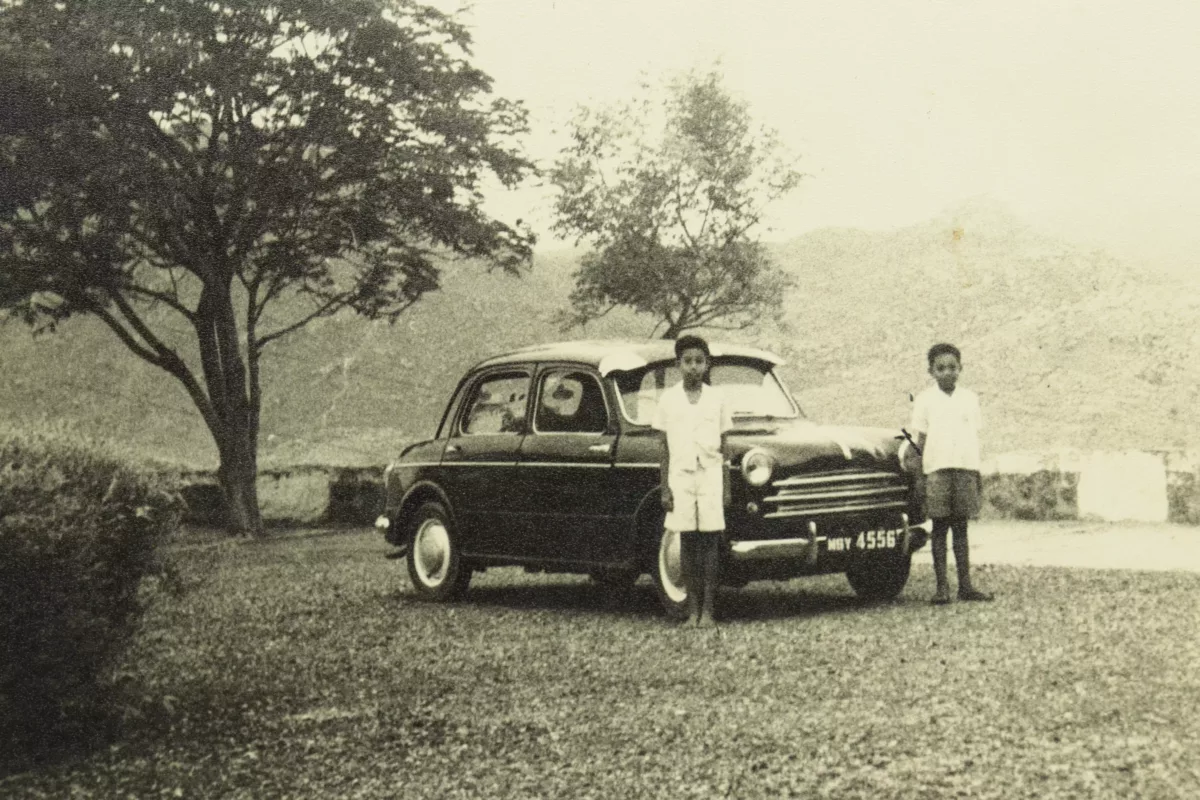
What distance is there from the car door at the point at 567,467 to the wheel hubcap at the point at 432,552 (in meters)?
0.98

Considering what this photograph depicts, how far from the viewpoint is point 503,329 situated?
52938 millimetres

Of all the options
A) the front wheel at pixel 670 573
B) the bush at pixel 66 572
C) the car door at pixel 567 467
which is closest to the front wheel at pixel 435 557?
the car door at pixel 567 467

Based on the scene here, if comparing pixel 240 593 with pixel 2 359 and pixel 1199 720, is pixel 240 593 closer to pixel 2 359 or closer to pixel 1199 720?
pixel 1199 720

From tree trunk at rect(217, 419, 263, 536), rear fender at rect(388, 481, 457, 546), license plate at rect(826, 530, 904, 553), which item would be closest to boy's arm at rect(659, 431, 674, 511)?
license plate at rect(826, 530, 904, 553)

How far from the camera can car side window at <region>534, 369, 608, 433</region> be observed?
1050 centimetres

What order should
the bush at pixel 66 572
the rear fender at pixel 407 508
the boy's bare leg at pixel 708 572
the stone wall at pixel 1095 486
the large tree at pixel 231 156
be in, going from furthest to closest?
the large tree at pixel 231 156 < the stone wall at pixel 1095 486 < the rear fender at pixel 407 508 < the boy's bare leg at pixel 708 572 < the bush at pixel 66 572

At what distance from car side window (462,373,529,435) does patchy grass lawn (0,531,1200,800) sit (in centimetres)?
143

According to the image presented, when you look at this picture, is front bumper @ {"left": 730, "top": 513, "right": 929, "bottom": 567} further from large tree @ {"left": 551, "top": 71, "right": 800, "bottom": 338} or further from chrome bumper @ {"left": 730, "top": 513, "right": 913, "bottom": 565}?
large tree @ {"left": 551, "top": 71, "right": 800, "bottom": 338}

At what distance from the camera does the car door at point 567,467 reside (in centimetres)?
1016

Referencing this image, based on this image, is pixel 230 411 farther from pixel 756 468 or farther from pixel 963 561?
pixel 963 561

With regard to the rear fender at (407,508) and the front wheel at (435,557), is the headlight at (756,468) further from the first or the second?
the rear fender at (407,508)

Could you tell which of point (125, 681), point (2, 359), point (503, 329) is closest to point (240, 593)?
point (125, 681)

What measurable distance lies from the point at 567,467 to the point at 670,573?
1164mm

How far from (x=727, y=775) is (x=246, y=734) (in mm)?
2261
